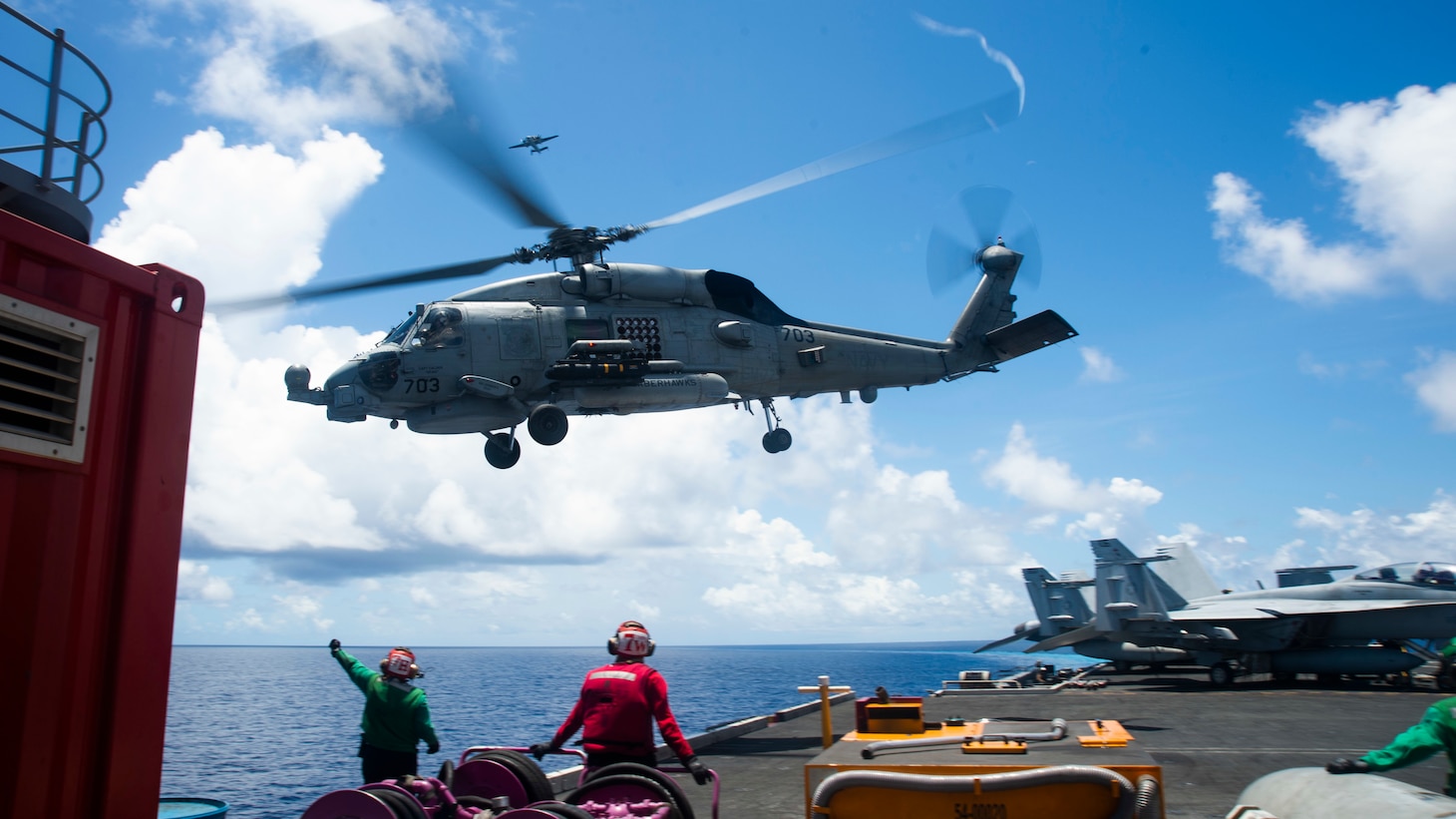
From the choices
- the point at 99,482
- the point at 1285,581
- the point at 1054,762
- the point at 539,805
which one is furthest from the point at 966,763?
the point at 1285,581

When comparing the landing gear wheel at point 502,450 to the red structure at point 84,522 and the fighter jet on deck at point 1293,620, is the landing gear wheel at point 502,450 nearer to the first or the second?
the red structure at point 84,522

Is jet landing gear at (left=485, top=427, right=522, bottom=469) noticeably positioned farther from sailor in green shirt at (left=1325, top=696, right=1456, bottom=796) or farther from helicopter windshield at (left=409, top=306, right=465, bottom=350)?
sailor in green shirt at (left=1325, top=696, right=1456, bottom=796)

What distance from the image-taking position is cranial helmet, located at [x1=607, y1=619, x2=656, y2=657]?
6711mm

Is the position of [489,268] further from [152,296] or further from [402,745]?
[152,296]

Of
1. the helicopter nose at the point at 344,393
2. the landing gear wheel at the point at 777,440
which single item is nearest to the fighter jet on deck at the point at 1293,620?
the landing gear wheel at the point at 777,440

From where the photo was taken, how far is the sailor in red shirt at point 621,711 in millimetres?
6516

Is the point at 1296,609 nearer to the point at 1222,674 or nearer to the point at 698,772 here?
the point at 1222,674

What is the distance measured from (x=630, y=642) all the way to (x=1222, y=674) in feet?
91.7

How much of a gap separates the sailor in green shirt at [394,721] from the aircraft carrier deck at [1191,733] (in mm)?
3612

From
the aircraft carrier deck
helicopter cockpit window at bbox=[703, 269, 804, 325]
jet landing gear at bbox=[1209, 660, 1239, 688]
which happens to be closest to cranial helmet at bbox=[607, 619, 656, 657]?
the aircraft carrier deck

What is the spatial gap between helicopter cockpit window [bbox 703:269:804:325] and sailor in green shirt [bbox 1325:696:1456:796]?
49.3 ft

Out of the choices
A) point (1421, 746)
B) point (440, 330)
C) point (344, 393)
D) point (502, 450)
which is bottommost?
point (1421, 746)

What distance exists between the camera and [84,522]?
362cm

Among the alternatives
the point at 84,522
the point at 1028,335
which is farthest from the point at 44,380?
the point at 1028,335
